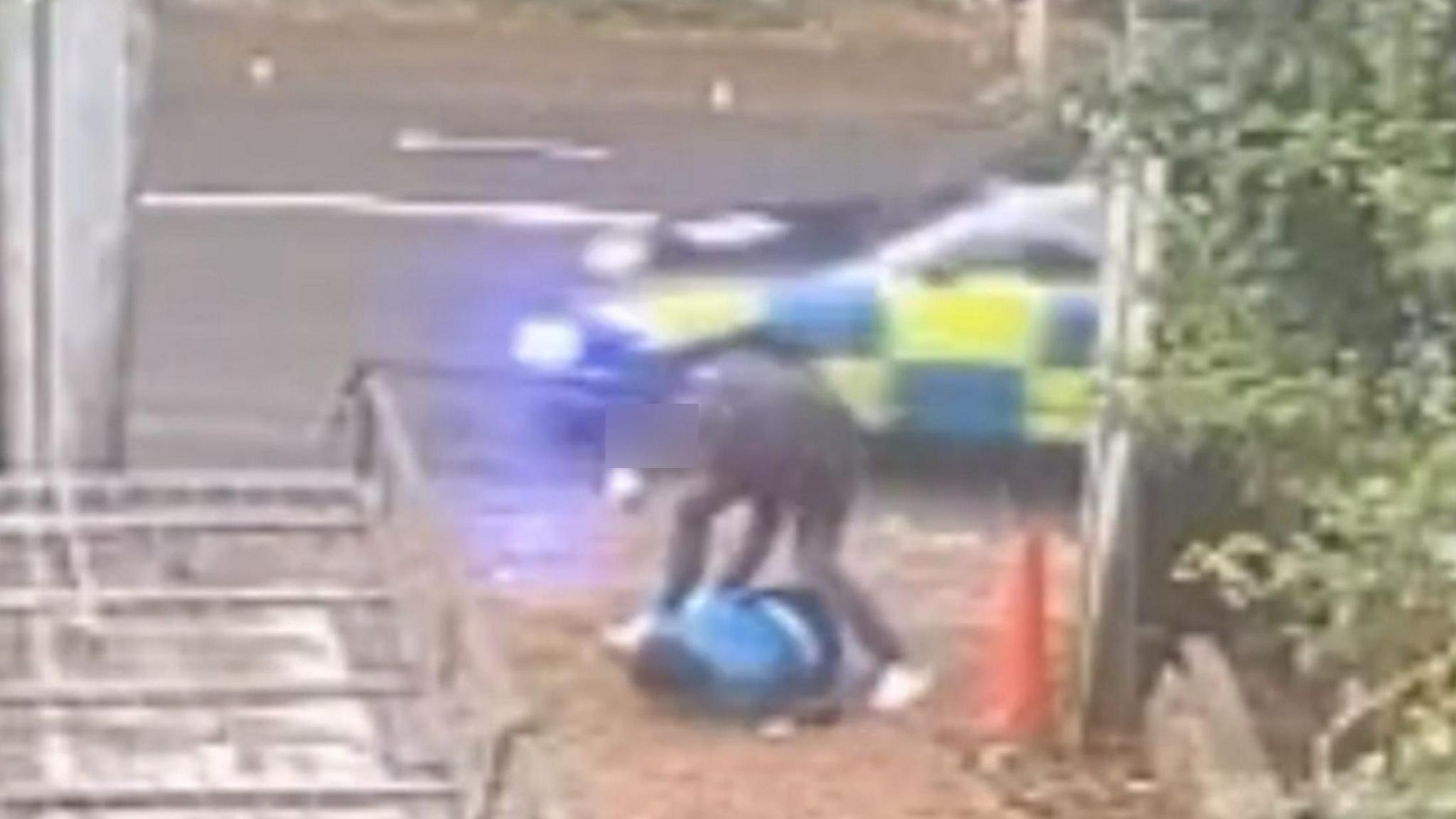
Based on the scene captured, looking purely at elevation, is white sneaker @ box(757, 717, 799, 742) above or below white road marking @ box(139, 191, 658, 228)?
above

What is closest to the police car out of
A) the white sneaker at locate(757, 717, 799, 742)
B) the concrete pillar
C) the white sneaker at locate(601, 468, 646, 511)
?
the white sneaker at locate(601, 468, 646, 511)

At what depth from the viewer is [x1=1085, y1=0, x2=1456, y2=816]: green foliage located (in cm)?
754

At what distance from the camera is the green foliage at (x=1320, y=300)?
754cm

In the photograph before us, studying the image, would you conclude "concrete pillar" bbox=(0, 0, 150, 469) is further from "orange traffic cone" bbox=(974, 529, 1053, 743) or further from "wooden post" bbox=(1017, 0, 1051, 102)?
"orange traffic cone" bbox=(974, 529, 1053, 743)

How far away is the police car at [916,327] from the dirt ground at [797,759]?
92.0 inches

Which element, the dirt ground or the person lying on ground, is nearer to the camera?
the dirt ground

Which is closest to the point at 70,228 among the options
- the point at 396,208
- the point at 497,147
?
the point at 396,208

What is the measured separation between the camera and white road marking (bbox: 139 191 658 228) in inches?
909

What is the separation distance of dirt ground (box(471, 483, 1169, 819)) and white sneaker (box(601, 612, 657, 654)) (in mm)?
55

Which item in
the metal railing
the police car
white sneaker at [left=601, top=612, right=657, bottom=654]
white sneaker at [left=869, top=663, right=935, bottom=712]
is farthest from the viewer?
the police car

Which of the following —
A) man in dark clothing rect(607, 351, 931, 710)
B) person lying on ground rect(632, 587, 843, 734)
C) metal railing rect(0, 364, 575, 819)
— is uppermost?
metal railing rect(0, 364, 575, 819)

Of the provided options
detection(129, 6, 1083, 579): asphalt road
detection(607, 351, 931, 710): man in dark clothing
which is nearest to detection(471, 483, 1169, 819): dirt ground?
detection(607, 351, 931, 710): man in dark clothing

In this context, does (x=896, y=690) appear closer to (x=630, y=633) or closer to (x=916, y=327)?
(x=630, y=633)

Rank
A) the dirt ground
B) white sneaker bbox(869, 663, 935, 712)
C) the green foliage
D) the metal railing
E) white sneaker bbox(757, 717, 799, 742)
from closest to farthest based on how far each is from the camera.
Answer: the metal railing < the green foliage < the dirt ground < white sneaker bbox(757, 717, 799, 742) < white sneaker bbox(869, 663, 935, 712)
